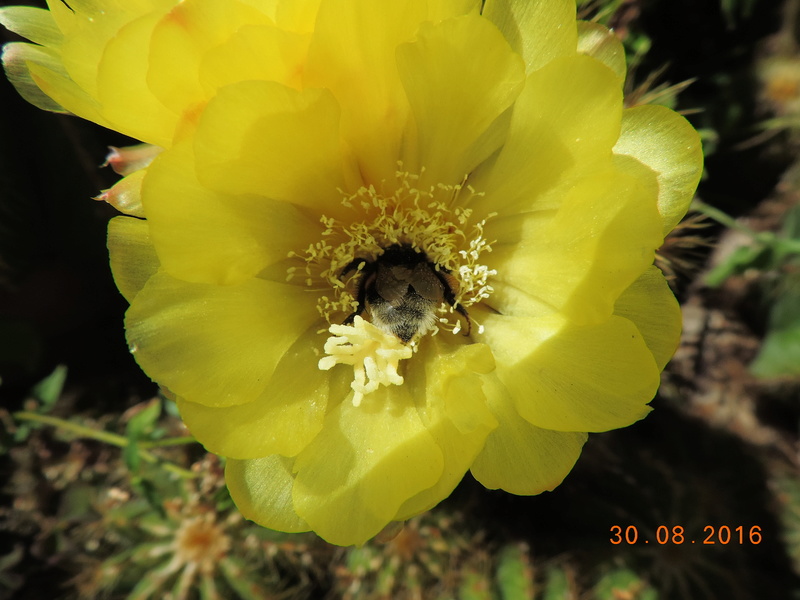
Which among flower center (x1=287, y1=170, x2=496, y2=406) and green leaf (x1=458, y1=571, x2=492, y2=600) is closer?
flower center (x1=287, y1=170, x2=496, y2=406)

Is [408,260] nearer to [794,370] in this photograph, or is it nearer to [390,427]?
[390,427]

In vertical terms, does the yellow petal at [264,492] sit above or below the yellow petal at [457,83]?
below

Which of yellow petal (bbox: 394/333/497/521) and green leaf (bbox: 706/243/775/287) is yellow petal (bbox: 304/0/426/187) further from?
green leaf (bbox: 706/243/775/287)

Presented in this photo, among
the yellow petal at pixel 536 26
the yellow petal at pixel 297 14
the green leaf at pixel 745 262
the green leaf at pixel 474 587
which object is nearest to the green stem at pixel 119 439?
the green leaf at pixel 474 587

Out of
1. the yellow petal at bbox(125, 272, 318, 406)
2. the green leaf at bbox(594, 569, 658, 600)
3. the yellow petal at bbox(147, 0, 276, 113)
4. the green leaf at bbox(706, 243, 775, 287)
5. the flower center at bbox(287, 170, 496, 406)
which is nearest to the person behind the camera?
the yellow petal at bbox(147, 0, 276, 113)

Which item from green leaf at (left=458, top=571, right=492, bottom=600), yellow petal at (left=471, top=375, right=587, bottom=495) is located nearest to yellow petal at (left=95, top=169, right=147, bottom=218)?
yellow petal at (left=471, top=375, right=587, bottom=495)

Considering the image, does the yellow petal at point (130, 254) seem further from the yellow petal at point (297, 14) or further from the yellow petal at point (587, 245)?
the yellow petal at point (587, 245)

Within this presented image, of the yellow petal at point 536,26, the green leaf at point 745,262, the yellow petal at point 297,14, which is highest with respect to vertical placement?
the yellow petal at point 297,14
